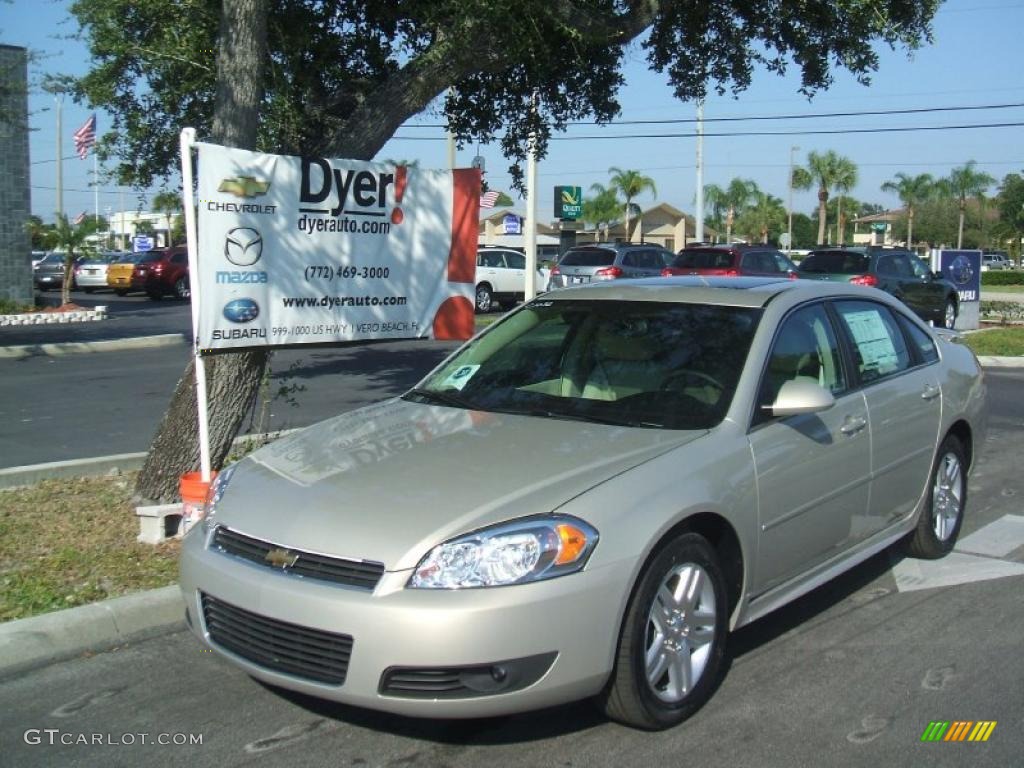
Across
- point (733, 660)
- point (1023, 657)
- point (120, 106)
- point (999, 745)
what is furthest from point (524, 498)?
point (120, 106)

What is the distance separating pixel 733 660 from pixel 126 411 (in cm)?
854

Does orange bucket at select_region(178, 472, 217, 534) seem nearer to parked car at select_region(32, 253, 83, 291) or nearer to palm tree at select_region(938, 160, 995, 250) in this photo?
parked car at select_region(32, 253, 83, 291)

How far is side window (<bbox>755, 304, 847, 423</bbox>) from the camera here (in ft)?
15.2

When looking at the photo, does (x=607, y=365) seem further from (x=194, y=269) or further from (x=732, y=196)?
(x=732, y=196)

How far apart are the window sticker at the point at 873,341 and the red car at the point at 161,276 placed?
1199 inches

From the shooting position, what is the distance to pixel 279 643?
361 cm

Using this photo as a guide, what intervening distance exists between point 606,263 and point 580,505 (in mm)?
21958

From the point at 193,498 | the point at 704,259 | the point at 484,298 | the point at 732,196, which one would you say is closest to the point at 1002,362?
the point at 704,259

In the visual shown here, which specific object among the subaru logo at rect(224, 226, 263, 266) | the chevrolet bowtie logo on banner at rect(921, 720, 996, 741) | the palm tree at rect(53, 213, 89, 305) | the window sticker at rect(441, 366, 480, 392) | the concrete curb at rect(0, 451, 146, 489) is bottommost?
the chevrolet bowtie logo on banner at rect(921, 720, 996, 741)

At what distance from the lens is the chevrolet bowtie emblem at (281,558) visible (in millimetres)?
3623

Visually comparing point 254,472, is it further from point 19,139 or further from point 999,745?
point 19,139

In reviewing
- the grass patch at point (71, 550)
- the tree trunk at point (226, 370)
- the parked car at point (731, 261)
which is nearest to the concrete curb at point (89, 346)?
the parked car at point (731, 261)

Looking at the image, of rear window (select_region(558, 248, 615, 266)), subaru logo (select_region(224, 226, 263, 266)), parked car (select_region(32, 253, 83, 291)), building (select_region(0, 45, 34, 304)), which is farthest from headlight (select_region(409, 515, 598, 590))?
parked car (select_region(32, 253, 83, 291))

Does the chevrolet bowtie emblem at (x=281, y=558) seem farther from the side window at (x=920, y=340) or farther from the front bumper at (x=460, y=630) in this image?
the side window at (x=920, y=340)
